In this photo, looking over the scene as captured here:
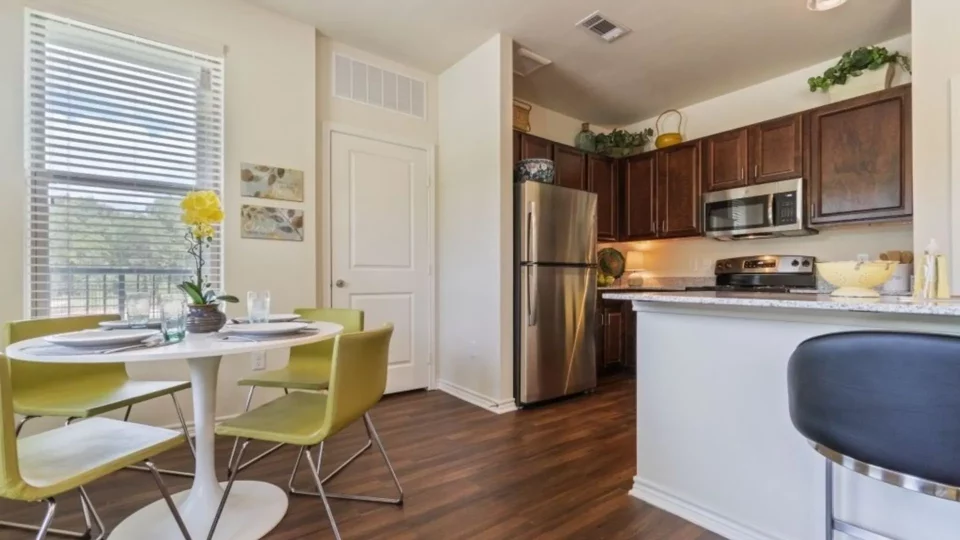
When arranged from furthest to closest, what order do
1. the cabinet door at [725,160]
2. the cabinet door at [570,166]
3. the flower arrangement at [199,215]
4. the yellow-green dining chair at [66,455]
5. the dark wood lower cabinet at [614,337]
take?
the dark wood lower cabinet at [614,337]
the cabinet door at [570,166]
the cabinet door at [725,160]
the flower arrangement at [199,215]
the yellow-green dining chair at [66,455]

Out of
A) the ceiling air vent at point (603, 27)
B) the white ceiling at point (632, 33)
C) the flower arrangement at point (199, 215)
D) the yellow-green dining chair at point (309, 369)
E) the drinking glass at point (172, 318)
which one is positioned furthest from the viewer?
the ceiling air vent at point (603, 27)

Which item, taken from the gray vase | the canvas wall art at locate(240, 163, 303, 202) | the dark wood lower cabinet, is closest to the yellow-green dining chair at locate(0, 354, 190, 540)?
the gray vase

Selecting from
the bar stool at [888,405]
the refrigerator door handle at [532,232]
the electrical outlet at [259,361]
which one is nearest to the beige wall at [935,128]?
the bar stool at [888,405]

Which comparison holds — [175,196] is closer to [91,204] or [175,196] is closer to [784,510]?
[91,204]

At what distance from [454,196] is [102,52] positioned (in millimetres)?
2347

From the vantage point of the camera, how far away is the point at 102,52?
96.0 inches

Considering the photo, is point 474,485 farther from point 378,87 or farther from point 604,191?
point 604,191

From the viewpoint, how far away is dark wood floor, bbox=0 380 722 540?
5.55ft

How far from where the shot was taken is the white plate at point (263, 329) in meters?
1.60

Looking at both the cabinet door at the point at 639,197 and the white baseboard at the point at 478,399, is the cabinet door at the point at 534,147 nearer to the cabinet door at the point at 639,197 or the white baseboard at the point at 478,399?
the cabinet door at the point at 639,197

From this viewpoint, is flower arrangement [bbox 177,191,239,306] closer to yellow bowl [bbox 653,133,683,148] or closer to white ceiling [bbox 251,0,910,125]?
white ceiling [bbox 251,0,910,125]

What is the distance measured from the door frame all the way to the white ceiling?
0.66 m

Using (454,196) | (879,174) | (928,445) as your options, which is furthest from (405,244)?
(879,174)

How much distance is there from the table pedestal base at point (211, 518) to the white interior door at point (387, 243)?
1.67 meters
